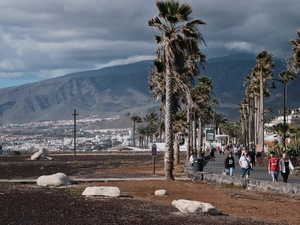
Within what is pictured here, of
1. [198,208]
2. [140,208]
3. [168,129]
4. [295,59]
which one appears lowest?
[140,208]

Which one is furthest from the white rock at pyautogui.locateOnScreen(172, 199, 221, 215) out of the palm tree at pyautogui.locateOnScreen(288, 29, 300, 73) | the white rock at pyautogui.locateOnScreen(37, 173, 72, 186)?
the palm tree at pyautogui.locateOnScreen(288, 29, 300, 73)

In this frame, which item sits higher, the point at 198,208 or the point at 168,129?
the point at 168,129

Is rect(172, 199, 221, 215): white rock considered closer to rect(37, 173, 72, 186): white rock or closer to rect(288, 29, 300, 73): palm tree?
rect(37, 173, 72, 186): white rock

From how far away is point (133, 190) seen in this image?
25984 mm

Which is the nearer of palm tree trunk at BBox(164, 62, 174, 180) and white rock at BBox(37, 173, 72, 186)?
white rock at BBox(37, 173, 72, 186)

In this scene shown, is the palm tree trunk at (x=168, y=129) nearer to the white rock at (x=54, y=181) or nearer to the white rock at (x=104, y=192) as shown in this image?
the white rock at (x=54, y=181)

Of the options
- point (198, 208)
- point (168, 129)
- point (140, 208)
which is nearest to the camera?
point (198, 208)

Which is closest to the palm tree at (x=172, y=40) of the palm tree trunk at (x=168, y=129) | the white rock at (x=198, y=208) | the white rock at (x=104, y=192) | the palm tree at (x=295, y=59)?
the palm tree trunk at (x=168, y=129)

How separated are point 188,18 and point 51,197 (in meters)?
14.6

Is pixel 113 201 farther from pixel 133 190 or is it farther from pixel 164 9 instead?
pixel 164 9

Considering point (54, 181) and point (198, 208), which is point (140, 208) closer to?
point (198, 208)

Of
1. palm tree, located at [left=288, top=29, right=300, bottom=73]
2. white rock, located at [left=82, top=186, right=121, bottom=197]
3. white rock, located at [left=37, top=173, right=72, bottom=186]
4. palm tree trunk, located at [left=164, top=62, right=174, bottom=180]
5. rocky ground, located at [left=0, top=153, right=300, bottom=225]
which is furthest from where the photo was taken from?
palm tree, located at [left=288, top=29, right=300, bottom=73]

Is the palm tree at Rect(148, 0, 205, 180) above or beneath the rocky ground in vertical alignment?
above

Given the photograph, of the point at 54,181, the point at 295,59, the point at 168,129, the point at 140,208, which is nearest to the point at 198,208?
the point at 140,208
